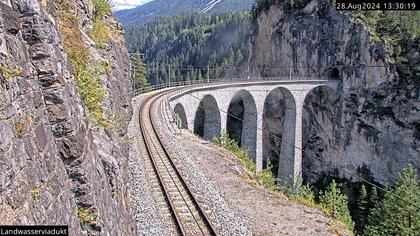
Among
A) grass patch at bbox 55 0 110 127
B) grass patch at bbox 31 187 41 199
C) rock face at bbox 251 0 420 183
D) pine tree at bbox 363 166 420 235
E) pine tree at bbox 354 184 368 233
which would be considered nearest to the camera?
grass patch at bbox 31 187 41 199

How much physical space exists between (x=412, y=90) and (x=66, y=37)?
5739 centimetres

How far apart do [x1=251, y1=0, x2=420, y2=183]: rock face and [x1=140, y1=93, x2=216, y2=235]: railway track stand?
45345 mm

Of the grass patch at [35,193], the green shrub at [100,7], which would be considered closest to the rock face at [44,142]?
the grass patch at [35,193]

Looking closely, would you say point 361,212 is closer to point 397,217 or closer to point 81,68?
point 397,217

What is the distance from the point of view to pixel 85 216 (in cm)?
795

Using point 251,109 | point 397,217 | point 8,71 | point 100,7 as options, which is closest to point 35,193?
point 8,71

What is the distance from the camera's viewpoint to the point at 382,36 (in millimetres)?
64000

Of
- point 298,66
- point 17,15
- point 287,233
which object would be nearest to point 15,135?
point 17,15

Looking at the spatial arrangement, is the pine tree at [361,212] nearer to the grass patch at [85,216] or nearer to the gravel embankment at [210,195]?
the gravel embankment at [210,195]

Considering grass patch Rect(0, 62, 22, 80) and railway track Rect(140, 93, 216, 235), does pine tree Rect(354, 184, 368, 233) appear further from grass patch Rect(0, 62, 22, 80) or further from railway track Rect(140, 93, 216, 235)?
grass patch Rect(0, 62, 22, 80)

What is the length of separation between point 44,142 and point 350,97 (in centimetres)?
6344

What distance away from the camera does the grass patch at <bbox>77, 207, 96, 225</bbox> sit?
7925 mm

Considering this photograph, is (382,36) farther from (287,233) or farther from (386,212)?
(287,233)

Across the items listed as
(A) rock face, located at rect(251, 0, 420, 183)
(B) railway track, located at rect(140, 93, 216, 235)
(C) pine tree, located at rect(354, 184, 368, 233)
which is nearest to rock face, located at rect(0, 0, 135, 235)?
(B) railway track, located at rect(140, 93, 216, 235)
